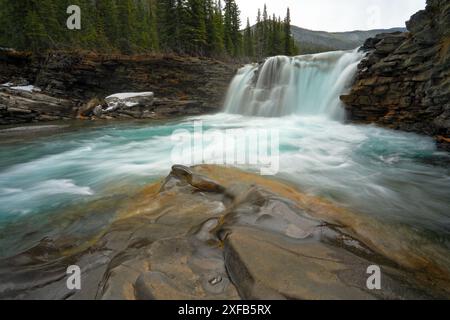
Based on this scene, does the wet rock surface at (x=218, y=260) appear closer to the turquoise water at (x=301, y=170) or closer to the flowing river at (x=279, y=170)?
the flowing river at (x=279, y=170)

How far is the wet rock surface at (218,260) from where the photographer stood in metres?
1.89

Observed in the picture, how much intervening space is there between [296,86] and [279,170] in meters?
13.0

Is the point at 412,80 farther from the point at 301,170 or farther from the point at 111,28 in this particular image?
the point at 111,28

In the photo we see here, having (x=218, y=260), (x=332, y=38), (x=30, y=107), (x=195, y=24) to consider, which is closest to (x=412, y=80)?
(x=218, y=260)

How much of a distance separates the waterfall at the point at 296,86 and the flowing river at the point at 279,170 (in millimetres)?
111

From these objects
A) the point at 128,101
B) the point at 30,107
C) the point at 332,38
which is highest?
the point at 332,38

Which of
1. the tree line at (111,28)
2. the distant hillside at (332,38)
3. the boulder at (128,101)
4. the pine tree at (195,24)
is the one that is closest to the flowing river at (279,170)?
A: the boulder at (128,101)

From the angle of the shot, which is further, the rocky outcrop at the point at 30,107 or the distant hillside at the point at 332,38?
the distant hillside at the point at 332,38

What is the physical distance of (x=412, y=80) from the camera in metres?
9.69

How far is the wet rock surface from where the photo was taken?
189 cm

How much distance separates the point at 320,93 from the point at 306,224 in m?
14.4

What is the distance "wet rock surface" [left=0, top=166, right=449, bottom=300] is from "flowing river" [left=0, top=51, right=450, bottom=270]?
2.39 ft

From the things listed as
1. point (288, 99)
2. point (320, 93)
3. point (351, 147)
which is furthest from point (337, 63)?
point (351, 147)
